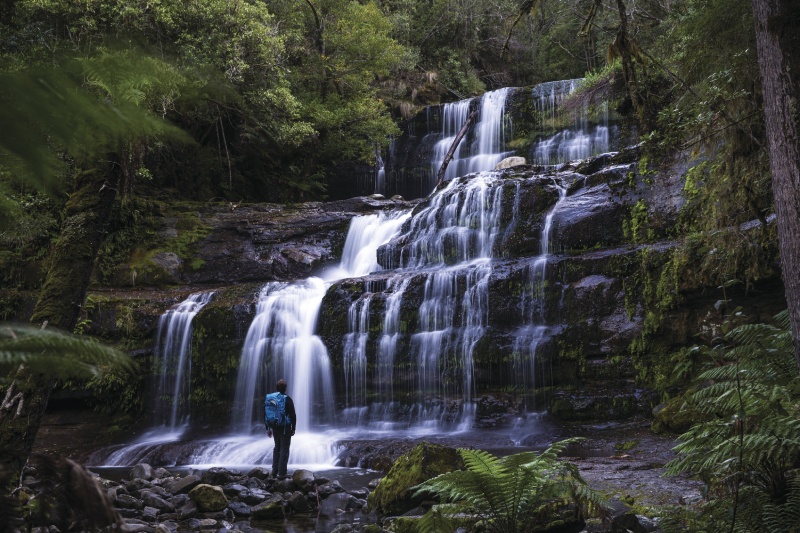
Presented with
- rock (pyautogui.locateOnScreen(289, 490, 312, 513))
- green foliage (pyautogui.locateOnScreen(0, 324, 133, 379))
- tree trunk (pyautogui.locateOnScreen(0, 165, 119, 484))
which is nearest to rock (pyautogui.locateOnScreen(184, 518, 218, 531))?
rock (pyautogui.locateOnScreen(289, 490, 312, 513))

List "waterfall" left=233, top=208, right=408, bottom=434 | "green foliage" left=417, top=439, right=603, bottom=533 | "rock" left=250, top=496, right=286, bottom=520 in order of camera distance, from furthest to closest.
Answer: "waterfall" left=233, top=208, right=408, bottom=434 → "rock" left=250, top=496, right=286, bottom=520 → "green foliage" left=417, top=439, right=603, bottom=533

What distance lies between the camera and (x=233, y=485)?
842 cm

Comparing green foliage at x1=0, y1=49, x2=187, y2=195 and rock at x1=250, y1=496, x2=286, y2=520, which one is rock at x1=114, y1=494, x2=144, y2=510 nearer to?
rock at x1=250, y1=496, x2=286, y2=520

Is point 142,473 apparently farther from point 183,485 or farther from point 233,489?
point 233,489

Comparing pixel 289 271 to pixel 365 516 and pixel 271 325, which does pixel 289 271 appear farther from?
pixel 365 516

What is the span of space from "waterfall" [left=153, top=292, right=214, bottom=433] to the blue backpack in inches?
246

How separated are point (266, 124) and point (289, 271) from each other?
18.7ft

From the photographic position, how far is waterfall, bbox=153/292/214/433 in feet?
48.1

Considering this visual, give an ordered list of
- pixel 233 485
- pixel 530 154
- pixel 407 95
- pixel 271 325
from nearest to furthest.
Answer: pixel 233 485 → pixel 271 325 → pixel 530 154 → pixel 407 95

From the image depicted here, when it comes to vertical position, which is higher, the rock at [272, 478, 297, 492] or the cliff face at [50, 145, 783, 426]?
the cliff face at [50, 145, 783, 426]

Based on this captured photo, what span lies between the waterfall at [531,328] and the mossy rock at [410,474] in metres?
5.22

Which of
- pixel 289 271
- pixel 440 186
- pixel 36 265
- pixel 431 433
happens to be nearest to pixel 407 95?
pixel 440 186

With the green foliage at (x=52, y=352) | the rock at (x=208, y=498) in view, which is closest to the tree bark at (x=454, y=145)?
the rock at (x=208, y=498)

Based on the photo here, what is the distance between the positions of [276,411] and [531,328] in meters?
5.83
